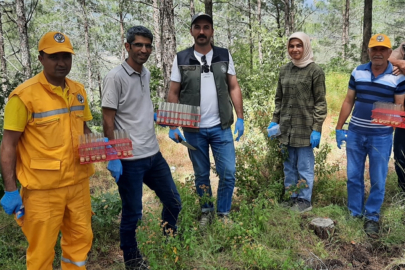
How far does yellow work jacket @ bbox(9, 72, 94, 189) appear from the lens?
6.86 ft

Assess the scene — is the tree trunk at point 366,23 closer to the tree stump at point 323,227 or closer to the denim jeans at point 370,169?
the denim jeans at point 370,169

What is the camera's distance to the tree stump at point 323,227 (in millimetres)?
3170

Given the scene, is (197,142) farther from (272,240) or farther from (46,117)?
(46,117)

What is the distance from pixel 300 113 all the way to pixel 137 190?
2.11m

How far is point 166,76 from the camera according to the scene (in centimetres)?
814

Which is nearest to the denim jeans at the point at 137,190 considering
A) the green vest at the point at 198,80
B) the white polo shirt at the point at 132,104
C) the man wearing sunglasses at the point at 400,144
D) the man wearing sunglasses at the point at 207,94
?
the white polo shirt at the point at 132,104

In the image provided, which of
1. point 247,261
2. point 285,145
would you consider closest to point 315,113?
point 285,145

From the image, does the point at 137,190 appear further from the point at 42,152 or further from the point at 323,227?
the point at 323,227

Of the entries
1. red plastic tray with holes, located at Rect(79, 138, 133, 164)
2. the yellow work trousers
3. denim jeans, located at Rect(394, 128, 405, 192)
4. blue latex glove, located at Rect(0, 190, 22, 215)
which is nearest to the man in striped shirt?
denim jeans, located at Rect(394, 128, 405, 192)

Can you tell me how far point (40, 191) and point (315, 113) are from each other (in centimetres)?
291

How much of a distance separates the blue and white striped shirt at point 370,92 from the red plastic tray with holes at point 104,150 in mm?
2452

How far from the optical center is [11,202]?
2.06 metres

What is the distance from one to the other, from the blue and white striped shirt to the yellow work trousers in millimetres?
2836

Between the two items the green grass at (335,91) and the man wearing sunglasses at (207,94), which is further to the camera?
the green grass at (335,91)
